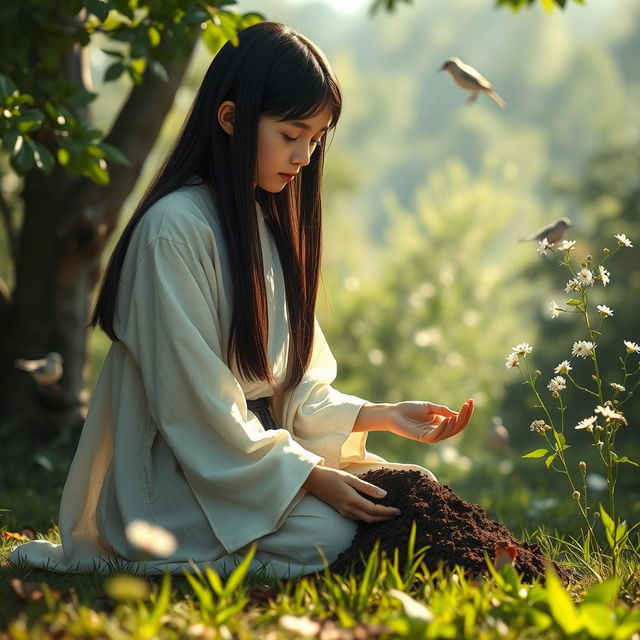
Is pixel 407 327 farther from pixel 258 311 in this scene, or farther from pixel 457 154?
pixel 457 154

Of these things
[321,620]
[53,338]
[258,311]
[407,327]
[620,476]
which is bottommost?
[407,327]

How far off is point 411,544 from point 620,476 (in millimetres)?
4300

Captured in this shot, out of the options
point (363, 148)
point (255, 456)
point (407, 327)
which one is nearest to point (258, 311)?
point (255, 456)

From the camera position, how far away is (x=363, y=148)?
48.7 meters

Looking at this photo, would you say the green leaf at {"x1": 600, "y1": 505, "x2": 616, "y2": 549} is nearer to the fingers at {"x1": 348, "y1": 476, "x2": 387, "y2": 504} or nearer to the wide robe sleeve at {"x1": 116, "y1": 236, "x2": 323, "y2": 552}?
the fingers at {"x1": 348, "y1": 476, "x2": 387, "y2": 504}

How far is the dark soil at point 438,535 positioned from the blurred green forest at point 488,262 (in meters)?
0.75

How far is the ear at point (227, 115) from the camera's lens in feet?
9.05

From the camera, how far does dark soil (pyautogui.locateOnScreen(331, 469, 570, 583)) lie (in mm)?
2473

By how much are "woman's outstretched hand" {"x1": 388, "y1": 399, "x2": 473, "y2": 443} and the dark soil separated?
216 millimetres

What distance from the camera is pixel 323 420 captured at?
2969 millimetres

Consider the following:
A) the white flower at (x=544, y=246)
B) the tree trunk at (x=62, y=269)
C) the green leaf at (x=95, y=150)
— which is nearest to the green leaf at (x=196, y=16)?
the green leaf at (x=95, y=150)

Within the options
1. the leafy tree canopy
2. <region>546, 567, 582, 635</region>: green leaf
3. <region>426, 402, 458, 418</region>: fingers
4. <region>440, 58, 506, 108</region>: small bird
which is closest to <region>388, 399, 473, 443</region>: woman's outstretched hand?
<region>426, 402, 458, 418</region>: fingers

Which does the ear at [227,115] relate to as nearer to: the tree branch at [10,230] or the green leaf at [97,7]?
the green leaf at [97,7]

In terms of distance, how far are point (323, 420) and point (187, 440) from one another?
1.75ft
